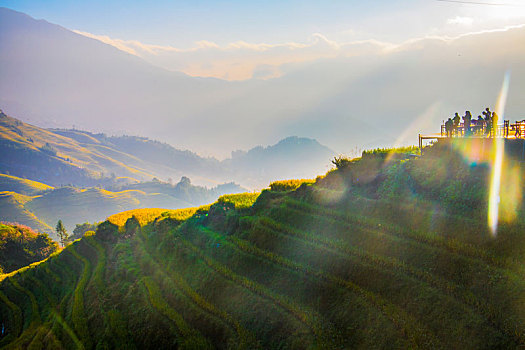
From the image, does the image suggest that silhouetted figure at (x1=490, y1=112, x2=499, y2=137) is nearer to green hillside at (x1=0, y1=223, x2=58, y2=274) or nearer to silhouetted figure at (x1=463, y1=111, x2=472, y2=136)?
silhouetted figure at (x1=463, y1=111, x2=472, y2=136)

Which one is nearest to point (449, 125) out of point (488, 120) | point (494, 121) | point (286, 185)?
point (488, 120)

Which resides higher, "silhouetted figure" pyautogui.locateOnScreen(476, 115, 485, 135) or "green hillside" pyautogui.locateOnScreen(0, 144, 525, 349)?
"silhouetted figure" pyautogui.locateOnScreen(476, 115, 485, 135)

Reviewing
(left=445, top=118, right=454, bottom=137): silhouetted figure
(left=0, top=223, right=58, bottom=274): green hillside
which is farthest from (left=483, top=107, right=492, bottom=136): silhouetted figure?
(left=0, top=223, right=58, bottom=274): green hillside

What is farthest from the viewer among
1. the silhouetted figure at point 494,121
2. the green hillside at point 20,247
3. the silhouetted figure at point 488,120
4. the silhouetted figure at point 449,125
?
the green hillside at point 20,247

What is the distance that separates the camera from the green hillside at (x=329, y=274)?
10031mm

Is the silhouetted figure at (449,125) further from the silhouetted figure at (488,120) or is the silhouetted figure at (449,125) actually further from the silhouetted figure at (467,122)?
the silhouetted figure at (488,120)

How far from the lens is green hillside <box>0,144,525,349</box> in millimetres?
10031

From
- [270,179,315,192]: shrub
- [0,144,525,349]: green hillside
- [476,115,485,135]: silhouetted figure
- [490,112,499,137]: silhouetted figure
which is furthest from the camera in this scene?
[270,179,315,192]: shrub

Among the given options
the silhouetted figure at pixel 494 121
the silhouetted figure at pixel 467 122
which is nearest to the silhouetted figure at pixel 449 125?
the silhouetted figure at pixel 467 122

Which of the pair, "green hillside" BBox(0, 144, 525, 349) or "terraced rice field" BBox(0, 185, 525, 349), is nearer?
"terraced rice field" BBox(0, 185, 525, 349)

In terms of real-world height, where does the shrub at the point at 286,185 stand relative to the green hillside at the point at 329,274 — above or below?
above

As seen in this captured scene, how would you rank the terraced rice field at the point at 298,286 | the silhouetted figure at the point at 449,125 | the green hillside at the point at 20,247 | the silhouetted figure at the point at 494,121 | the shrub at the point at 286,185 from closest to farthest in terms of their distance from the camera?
the terraced rice field at the point at 298,286 < the silhouetted figure at the point at 494,121 < the silhouetted figure at the point at 449,125 < the shrub at the point at 286,185 < the green hillside at the point at 20,247

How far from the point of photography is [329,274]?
13.0 metres

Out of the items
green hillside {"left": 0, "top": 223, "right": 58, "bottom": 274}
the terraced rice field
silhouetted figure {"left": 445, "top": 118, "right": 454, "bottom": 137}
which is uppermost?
silhouetted figure {"left": 445, "top": 118, "right": 454, "bottom": 137}
